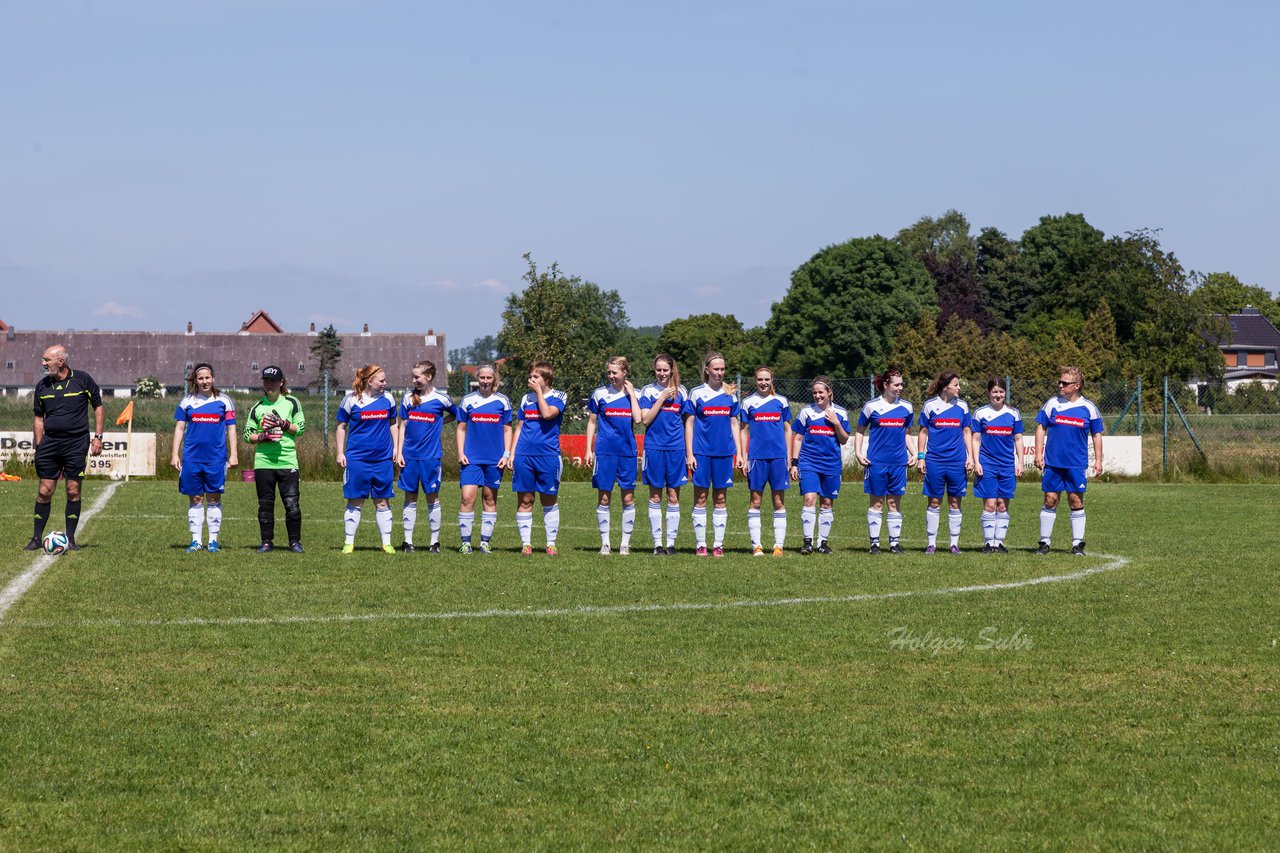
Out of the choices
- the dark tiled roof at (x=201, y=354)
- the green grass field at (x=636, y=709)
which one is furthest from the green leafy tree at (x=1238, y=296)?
the green grass field at (x=636, y=709)

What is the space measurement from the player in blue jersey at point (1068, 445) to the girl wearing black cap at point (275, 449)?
7.51 m

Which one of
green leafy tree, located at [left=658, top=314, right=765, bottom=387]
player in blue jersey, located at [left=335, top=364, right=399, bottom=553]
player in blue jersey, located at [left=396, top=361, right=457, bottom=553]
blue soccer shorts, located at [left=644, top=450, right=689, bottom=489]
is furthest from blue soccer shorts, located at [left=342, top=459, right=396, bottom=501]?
green leafy tree, located at [left=658, top=314, right=765, bottom=387]

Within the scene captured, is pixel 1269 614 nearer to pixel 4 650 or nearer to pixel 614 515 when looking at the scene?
pixel 4 650

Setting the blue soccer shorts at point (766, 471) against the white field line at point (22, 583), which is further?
the blue soccer shorts at point (766, 471)

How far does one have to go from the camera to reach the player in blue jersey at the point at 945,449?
15.6 m

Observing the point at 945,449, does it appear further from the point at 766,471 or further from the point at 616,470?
the point at 616,470

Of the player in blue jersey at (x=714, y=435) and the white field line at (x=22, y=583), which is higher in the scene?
the player in blue jersey at (x=714, y=435)

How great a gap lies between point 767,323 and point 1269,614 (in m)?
88.0

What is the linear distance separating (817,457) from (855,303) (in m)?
71.9

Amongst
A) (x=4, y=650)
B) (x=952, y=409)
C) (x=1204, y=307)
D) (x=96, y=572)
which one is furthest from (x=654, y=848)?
(x=1204, y=307)

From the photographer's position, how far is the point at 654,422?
14.5 meters

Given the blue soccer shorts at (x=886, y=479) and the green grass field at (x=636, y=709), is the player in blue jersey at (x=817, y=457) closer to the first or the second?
the blue soccer shorts at (x=886, y=479)

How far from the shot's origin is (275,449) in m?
14.8

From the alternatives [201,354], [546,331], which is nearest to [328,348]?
[201,354]
